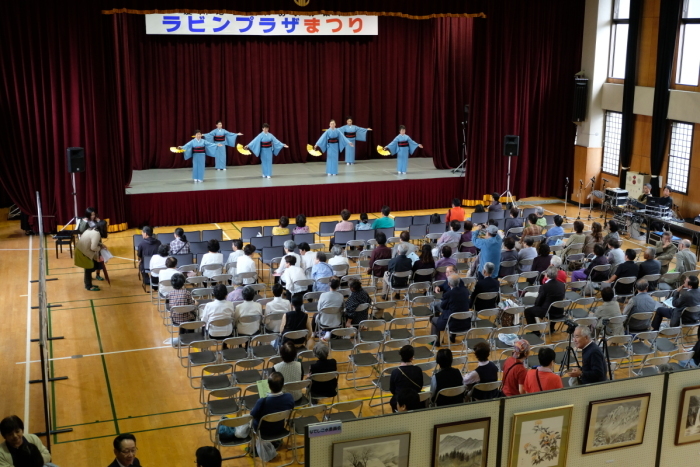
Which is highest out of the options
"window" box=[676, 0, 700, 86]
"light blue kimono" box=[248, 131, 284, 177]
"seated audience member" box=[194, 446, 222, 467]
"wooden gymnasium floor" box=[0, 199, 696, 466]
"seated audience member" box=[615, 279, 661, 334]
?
"window" box=[676, 0, 700, 86]

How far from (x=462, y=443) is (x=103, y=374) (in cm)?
631

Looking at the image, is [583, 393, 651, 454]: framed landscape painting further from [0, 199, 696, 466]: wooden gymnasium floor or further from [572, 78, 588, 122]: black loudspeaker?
[572, 78, 588, 122]: black loudspeaker

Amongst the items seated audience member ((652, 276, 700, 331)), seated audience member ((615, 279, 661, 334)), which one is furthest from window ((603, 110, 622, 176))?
seated audience member ((615, 279, 661, 334))

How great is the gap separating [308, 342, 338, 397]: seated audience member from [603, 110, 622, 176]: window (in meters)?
14.9

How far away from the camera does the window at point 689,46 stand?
61.2 ft

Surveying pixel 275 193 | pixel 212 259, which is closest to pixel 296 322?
pixel 212 259

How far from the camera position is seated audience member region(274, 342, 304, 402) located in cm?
880

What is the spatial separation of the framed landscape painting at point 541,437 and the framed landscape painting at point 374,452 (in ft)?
3.32

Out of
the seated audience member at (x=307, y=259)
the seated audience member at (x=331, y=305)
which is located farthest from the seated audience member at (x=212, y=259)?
the seated audience member at (x=331, y=305)

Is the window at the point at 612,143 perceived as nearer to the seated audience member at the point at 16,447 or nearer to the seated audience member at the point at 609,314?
the seated audience member at the point at 609,314

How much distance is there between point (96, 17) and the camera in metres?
17.6

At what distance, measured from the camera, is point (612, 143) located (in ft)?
71.9

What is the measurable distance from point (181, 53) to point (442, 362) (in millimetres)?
16772

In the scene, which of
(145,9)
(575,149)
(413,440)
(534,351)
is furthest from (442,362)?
(575,149)
